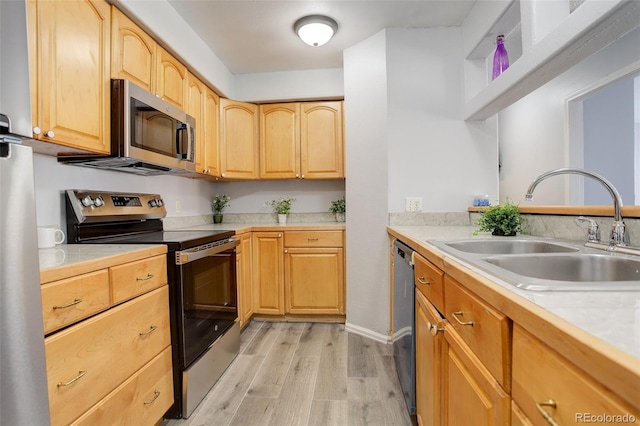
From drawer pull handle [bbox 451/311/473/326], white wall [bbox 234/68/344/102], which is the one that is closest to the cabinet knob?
drawer pull handle [bbox 451/311/473/326]

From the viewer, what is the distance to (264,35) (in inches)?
94.0

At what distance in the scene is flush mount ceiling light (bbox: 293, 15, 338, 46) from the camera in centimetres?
214

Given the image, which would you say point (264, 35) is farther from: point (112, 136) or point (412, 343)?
point (412, 343)

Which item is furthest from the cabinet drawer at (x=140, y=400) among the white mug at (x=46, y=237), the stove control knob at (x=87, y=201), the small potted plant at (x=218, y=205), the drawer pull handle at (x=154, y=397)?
the small potted plant at (x=218, y=205)

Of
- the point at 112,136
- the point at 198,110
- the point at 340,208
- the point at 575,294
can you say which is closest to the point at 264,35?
the point at 198,110

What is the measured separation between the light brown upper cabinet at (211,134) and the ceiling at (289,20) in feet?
1.38

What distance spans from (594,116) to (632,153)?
0.35m

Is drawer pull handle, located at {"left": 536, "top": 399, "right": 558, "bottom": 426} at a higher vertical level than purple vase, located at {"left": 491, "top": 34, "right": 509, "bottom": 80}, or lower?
lower

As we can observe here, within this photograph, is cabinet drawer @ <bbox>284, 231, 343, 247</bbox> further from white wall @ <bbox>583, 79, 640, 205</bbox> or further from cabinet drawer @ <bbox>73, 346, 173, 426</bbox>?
white wall @ <bbox>583, 79, 640, 205</bbox>

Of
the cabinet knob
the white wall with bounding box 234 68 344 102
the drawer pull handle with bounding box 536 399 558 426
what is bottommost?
the cabinet knob

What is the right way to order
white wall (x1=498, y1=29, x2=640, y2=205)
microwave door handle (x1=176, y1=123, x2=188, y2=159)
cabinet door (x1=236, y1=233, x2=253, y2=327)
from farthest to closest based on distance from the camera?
1. cabinet door (x1=236, y1=233, x2=253, y2=327)
2. microwave door handle (x1=176, y1=123, x2=188, y2=159)
3. white wall (x1=498, y1=29, x2=640, y2=205)

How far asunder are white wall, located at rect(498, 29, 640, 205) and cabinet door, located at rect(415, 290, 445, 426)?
1671 millimetres

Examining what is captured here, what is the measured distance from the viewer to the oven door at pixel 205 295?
1.54 meters

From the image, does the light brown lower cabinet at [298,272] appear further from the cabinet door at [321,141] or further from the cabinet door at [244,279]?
the cabinet door at [321,141]
